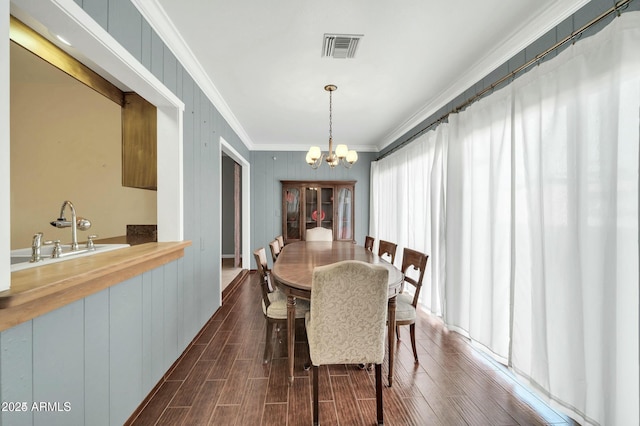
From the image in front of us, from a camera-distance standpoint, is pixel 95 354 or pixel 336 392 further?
pixel 336 392

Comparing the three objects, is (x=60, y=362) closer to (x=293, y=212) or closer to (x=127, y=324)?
(x=127, y=324)

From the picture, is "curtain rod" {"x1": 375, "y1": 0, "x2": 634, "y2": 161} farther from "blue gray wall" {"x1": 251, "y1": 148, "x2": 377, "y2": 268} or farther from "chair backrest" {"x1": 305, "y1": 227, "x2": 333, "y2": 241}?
"blue gray wall" {"x1": 251, "y1": 148, "x2": 377, "y2": 268}

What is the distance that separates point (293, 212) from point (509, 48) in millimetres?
4017

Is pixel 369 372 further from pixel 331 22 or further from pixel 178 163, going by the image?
pixel 331 22

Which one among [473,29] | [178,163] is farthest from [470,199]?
[178,163]

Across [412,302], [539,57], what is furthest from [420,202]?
[539,57]

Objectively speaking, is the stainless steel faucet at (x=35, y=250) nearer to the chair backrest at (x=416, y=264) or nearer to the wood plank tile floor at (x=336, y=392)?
the wood plank tile floor at (x=336, y=392)

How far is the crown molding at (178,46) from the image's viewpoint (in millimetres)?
1707

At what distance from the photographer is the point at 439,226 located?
9.63 feet

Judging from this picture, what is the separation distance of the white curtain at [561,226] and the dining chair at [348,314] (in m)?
1.06

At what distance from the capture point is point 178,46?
2090 millimetres

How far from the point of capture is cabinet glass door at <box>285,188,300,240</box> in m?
5.27

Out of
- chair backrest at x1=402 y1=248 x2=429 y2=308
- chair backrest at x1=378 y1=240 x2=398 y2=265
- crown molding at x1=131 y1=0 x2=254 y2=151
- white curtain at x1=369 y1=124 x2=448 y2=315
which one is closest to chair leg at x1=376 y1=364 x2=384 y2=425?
chair backrest at x1=402 y1=248 x2=429 y2=308

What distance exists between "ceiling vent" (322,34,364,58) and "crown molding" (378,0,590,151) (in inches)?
44.7
